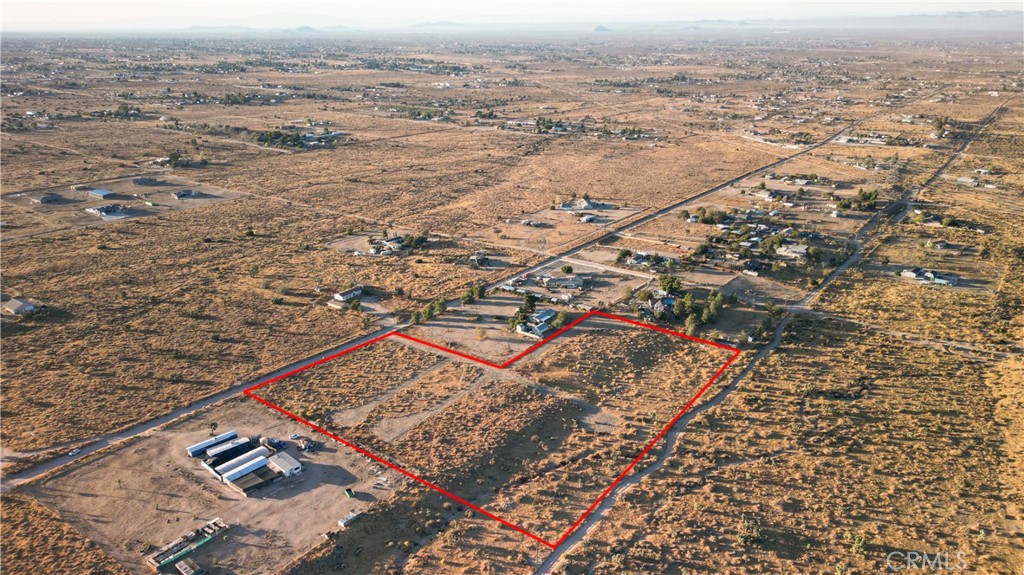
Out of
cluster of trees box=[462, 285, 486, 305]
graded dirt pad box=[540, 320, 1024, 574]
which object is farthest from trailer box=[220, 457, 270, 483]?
cluster of trees box=[462, 285, 486, 305]

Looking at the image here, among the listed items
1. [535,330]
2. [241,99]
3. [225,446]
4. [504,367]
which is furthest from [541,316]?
[241,99]

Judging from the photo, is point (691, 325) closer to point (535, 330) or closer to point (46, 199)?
point (535, 330)

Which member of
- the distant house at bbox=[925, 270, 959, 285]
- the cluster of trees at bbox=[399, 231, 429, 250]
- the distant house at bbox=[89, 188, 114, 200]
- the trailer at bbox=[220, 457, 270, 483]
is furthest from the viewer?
the distant house at bbox=[89, 188, 114, 200]

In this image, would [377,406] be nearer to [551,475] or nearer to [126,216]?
[551,475]

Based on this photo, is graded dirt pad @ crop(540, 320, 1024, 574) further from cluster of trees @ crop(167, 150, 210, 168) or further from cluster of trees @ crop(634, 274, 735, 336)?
cluster of trees @ crop(167, 150, 210, 168)

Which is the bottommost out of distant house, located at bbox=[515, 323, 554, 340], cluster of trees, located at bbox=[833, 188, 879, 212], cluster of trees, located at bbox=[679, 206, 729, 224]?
distant house, located at bbox=[515, 323, 554, 340]

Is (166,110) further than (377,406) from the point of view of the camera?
Yes

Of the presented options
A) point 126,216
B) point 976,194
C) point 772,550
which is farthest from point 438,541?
point 976,194
